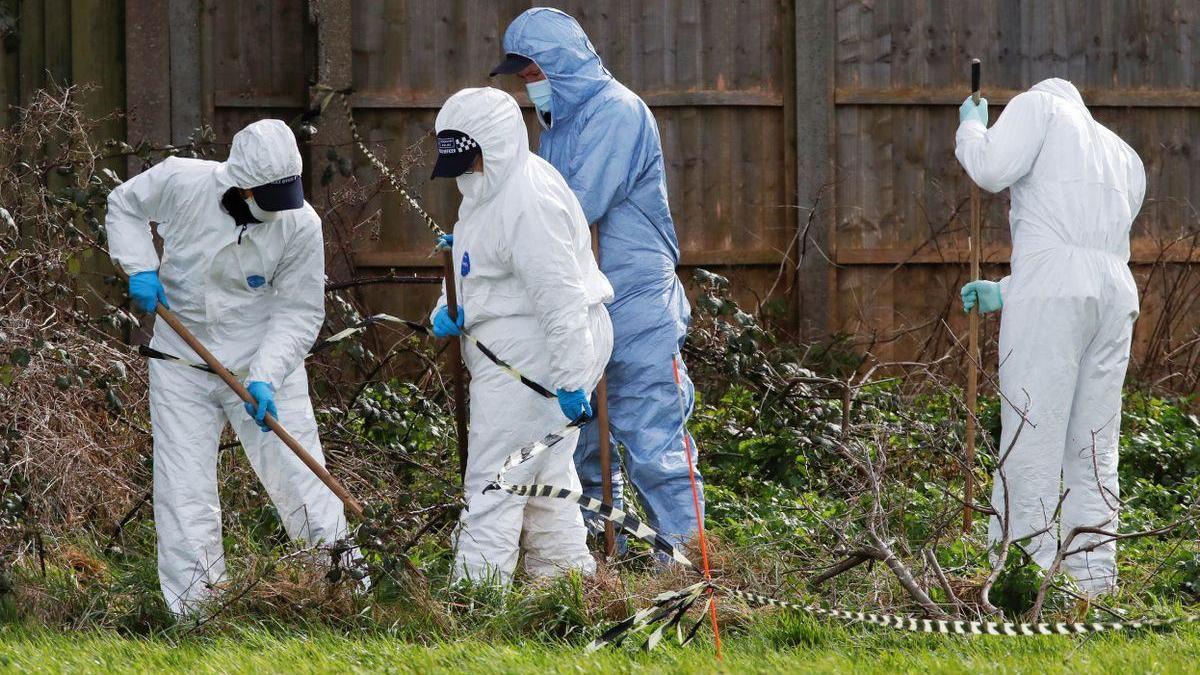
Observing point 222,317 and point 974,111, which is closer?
point 222,317

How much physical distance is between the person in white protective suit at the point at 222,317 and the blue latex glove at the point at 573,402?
3.24 feet

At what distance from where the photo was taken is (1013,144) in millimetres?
5645

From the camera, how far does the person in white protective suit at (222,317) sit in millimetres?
5402

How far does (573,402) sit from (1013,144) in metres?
1.82

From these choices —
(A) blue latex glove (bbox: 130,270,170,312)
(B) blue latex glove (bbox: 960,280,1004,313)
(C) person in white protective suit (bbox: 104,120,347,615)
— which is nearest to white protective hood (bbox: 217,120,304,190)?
(C) person in white protective suit (bbox: 104,120,347,615)

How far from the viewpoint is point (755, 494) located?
7145mm

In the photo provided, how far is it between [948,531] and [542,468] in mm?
1771

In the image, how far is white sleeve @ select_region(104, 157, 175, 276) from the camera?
546cm

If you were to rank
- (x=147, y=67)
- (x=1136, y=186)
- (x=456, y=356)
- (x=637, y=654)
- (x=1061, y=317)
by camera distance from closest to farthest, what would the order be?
(x=637, y=654)
(x=1061, y=317)
(x=456, y=356)
(x=1136, y=186)
(x=147, y=67)

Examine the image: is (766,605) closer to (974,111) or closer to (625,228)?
(625,228)

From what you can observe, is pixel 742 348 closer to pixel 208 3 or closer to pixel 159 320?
pixel 159 320

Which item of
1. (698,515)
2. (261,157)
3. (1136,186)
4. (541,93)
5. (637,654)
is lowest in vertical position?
(637,654)

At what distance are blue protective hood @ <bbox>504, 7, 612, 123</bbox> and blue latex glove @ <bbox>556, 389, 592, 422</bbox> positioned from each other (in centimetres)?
136

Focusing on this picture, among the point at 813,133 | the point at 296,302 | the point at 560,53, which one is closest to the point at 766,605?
the point at 296,302
